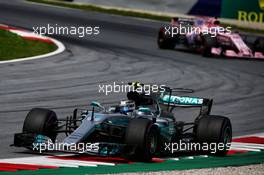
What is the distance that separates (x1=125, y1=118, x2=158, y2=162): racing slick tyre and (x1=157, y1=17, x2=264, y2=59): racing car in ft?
50.9

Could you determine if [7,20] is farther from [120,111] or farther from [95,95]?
[120,111]

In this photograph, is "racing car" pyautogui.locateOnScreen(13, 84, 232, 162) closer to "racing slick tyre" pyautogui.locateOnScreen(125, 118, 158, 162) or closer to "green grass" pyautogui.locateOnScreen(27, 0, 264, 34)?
"racing slick tyre" pyautogui.locateOnScreen(125, 118, 158, 162)

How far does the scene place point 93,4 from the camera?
36.1 meters

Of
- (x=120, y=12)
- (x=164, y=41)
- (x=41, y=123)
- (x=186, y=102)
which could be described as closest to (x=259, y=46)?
(x=164, y=41)

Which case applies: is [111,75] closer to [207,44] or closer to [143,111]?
[207,44]

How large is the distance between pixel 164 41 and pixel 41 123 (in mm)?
16179

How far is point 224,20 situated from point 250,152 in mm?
20366

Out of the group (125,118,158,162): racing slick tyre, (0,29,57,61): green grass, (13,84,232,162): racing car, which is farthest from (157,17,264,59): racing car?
(125,118,158,162): racing slick tyre

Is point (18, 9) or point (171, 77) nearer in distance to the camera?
point (171, 77)

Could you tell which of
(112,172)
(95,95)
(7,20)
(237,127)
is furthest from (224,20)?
(112,172)

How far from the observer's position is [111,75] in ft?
68.6

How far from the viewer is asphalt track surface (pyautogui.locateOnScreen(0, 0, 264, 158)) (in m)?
16.2

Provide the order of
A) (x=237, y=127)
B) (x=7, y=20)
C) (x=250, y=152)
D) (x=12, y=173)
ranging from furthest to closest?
(x=7, y=20) → (x=237, y=127) → (x=250, y=152) → (x=12, y=173)

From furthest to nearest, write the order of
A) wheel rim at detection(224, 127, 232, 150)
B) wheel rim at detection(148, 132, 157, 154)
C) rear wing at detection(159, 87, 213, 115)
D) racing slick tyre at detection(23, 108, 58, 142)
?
1. rear wing at detection(159, 87, 213, 115)
2. wheel rim at detection(224, 127, 232, 150)
3. racing slick tyre at detection(23, 108, 58, 142)
4. wheel rim at detection(148, 132, 157, 154)
